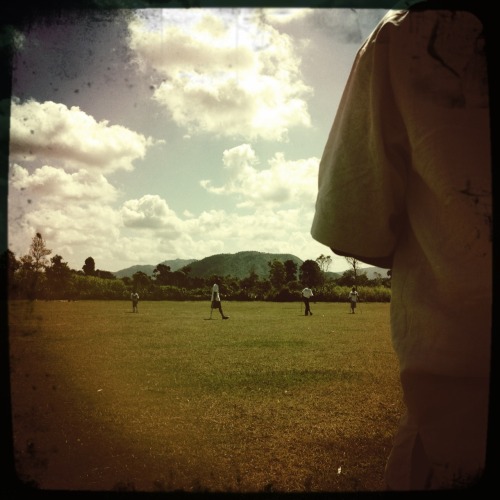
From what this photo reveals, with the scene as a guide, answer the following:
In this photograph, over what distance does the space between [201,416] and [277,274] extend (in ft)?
119

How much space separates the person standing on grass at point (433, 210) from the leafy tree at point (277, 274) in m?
36.9

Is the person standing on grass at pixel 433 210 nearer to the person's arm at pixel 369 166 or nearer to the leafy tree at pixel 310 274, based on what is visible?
the person's arm at pixel 369 166

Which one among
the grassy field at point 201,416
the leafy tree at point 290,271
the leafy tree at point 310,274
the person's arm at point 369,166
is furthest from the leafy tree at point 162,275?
the person's arm at point 369,166

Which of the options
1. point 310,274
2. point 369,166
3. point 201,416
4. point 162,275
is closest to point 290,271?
point 310,274

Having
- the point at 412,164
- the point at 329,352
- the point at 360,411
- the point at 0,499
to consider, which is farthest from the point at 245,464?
the point at 329,352

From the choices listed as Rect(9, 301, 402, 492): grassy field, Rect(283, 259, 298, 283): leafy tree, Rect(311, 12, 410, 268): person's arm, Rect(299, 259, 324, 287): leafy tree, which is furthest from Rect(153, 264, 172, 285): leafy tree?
Rect(311, 12, 410, 268): person's arm

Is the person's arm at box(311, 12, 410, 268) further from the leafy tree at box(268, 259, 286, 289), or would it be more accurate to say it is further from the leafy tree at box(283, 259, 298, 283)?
the leafy tree at box(283, 259, 298, 283)

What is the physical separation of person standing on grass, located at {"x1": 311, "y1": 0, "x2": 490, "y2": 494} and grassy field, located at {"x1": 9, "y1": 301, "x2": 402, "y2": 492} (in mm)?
202

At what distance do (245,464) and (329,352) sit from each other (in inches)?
218

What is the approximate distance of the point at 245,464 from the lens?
9.23 ft

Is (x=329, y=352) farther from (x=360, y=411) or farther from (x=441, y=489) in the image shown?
(x=441, y=489)

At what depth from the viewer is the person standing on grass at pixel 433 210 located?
55 cm

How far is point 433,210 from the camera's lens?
590mm

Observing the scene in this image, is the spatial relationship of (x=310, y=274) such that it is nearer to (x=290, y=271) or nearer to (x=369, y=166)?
(x=290, y=271)
